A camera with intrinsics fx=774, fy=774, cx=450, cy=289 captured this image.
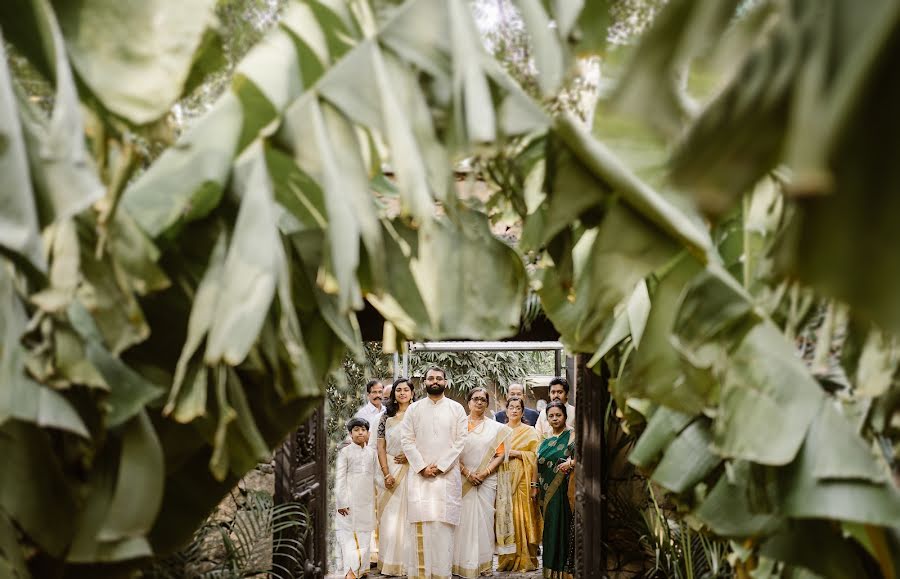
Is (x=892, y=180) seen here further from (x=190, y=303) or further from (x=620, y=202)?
(x=190, y=303)

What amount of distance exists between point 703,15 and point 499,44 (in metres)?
1.87

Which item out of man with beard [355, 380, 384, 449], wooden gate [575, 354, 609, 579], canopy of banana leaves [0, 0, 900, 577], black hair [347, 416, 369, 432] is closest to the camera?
canopy of banana leaves [0, 0, 900, 577]

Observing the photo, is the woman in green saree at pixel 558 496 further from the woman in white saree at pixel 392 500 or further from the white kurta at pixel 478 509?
the woman in white saree at pixel 392 500

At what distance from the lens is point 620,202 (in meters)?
1.28

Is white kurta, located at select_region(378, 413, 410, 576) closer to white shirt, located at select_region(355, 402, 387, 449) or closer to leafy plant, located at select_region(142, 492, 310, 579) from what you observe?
white shirt, located at select_region(355, 402, 387, 449)

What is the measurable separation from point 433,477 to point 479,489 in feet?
1.84

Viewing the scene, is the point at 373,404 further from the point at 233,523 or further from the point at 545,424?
the point at 233,523

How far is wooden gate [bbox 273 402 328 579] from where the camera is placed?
4.59 m

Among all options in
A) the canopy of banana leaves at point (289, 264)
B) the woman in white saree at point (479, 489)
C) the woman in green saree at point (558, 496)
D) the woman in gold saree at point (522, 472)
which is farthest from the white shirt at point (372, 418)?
the canopy of banana leaves at point (289, 264)

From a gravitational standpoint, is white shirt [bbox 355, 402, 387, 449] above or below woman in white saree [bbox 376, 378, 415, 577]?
above

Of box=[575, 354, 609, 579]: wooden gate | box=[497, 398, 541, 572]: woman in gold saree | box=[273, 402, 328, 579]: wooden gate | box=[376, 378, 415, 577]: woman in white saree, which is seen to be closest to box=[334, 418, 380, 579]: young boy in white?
box=[376, 378, 415, 577]: woman in white saree

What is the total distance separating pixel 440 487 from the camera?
677 centimetres

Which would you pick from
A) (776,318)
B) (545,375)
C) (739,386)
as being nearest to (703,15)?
(739,386)

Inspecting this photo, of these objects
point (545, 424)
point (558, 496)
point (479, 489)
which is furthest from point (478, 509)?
point (545, 424)
